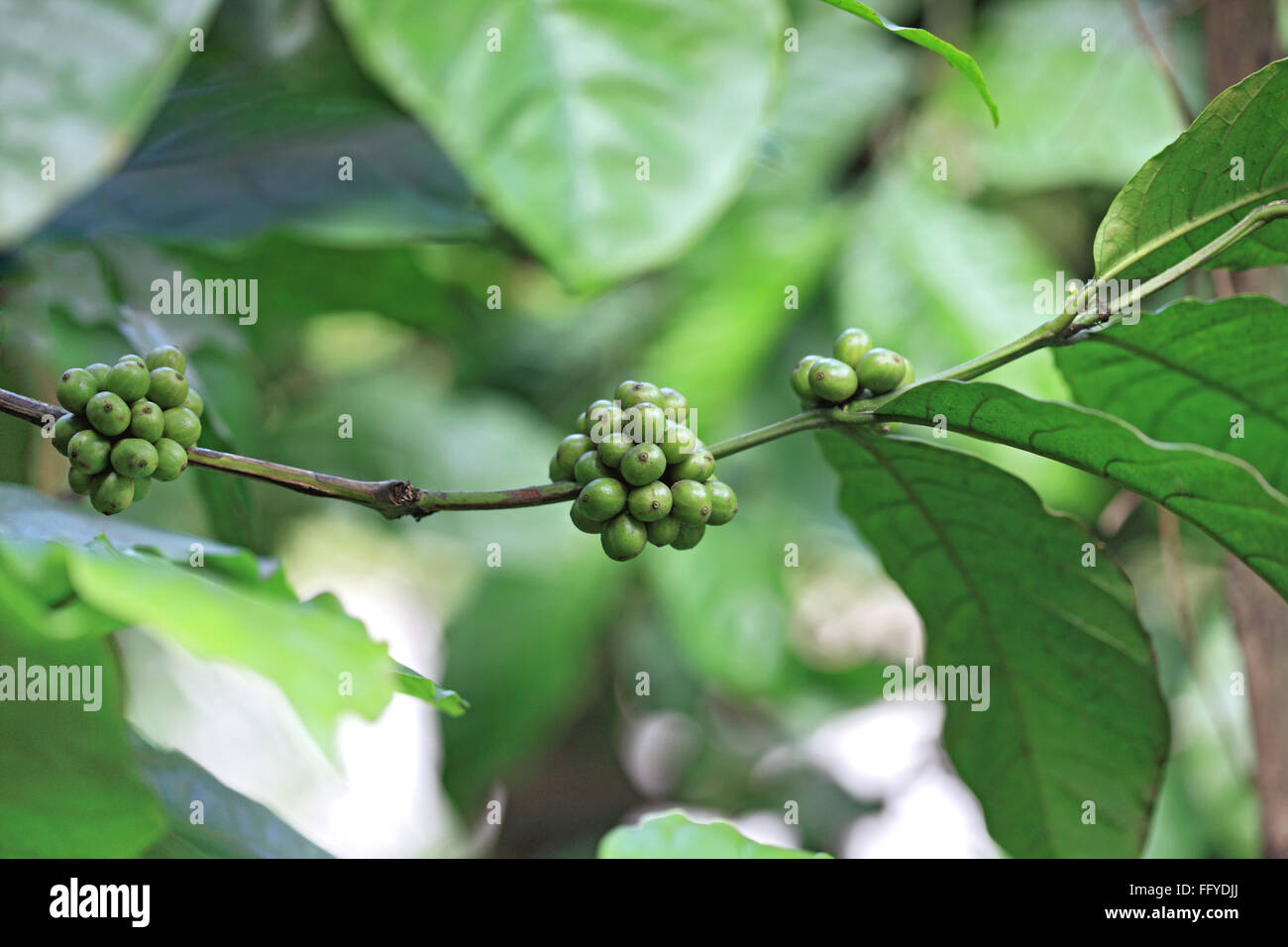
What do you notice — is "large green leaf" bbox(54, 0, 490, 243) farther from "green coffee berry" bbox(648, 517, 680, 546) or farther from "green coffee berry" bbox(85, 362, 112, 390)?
"green coffee berry" bbox(648, 517, 680, 546)

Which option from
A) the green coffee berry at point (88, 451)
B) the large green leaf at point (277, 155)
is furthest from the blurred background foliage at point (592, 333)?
the green coffee berry at point (88, 451)

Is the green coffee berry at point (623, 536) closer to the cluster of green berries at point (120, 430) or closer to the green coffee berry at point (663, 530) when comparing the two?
the green coffee berry at point (663, 530)

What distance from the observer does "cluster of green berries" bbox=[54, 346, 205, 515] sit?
48 cm

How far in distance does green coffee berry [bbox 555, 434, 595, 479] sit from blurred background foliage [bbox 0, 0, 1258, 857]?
0.41ft

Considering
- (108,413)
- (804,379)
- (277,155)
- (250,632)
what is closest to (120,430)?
(108,413)

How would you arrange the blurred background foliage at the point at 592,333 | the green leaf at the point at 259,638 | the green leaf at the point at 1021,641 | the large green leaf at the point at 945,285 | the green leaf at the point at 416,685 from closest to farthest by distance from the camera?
1. the green leaf at the point at 259,638
2. the green leaf at the point at 416,685
3. the green leaf at the point at 1021,641
4. the blurred background foliage at the point at 592,333
5. the large green leaf at the point at 945,285

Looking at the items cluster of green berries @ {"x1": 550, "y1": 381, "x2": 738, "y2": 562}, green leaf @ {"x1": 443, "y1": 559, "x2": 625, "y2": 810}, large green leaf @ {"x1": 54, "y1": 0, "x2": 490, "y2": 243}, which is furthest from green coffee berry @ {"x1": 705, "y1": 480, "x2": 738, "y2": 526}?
green leaf @ {"x1": 443, "y1": 559, "x2": 625, "y2": 810}

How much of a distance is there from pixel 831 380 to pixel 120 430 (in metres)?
0.34

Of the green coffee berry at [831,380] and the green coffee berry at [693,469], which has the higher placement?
the green coffee berry at [831,380]

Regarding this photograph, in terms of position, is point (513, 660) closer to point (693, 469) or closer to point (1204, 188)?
point (693, 469)

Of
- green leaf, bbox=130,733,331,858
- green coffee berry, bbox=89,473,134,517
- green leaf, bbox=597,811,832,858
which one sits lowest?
green leaf, bbox=597,811,832,858

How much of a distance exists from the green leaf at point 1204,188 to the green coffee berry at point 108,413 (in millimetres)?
486

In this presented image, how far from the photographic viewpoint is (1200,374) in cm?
62

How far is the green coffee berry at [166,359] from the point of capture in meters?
0.52
